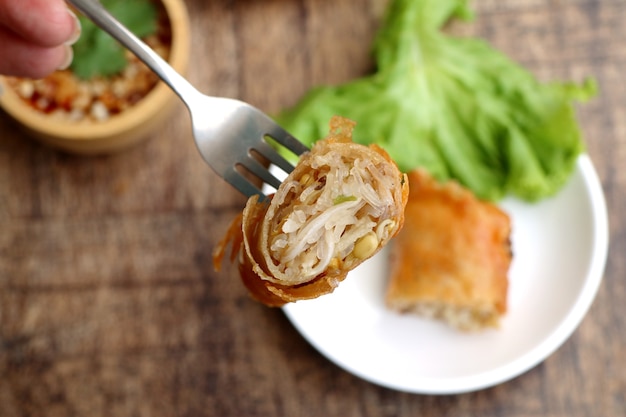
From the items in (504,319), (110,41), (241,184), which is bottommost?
(504,319)

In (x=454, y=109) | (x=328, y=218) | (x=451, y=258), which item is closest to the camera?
(x=328, y=218)

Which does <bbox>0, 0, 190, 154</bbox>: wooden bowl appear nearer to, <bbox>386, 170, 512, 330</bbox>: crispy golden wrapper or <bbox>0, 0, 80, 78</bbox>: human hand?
<bbox>0, 0, 80, 78</bbox>: human hand

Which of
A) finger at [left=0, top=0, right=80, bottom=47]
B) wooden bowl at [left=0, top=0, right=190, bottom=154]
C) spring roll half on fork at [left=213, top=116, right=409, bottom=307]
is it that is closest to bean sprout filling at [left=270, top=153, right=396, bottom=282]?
spring roll half on fork at [left=213, top=116, right=409, bottom=307]

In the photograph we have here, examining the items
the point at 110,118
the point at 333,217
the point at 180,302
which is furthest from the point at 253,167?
the point at 180,302

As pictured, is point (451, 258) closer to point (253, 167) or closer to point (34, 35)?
point (253, 167)

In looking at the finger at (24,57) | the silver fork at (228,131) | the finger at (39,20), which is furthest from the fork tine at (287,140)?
the finger at (24,57)

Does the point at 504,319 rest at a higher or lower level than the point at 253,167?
lower
